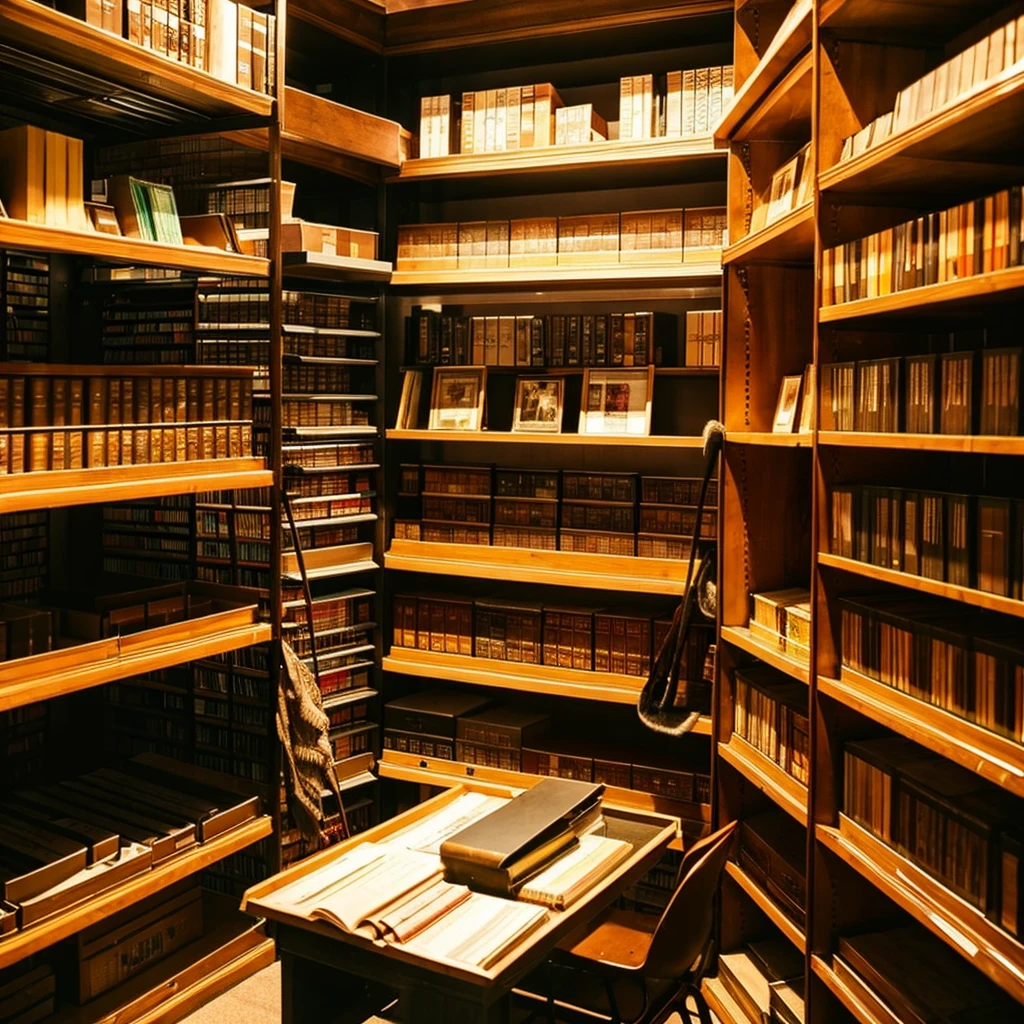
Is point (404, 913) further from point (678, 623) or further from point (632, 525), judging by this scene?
point (632, 525)

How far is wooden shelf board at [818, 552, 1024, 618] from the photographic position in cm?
176

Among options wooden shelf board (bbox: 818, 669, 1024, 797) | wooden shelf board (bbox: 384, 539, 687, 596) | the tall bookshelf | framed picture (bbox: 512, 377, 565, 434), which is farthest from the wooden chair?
framed picture (bbox: 512, 377, 565, 434)

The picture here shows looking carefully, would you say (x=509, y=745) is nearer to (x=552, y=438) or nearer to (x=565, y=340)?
(x=552, y=438)

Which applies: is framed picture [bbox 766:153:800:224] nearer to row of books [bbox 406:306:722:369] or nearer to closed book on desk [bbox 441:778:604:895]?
row of books [bbox 406:306:722:369]

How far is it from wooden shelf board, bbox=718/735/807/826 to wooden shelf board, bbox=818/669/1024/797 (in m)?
0.35

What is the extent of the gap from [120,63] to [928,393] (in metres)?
2.01

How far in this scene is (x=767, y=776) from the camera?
2.75 meters

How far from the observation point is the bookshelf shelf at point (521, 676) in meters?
3.70

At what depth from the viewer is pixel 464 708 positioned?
13.2 feet

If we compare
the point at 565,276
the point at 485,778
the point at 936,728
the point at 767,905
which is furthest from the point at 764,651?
the point at 565,276

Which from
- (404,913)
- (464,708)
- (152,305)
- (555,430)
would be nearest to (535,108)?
(555,430)

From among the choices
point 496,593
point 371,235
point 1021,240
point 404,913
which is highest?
point 371,235

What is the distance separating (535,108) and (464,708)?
7.29 feet

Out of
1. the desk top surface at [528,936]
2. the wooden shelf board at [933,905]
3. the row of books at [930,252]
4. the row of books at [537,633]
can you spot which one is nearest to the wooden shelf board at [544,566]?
the row of books at [537,633]
